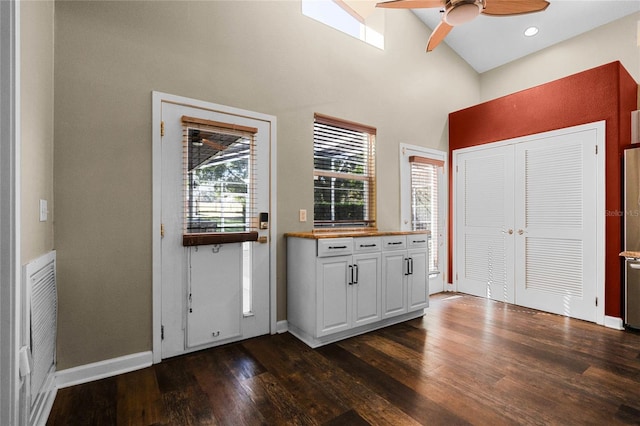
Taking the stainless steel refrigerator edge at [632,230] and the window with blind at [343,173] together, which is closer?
the stainless steel refrigerator edge at [632,230]

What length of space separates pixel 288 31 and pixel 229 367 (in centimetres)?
311

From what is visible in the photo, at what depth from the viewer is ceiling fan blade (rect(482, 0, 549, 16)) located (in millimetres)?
2484

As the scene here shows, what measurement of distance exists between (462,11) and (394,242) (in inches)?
81.0

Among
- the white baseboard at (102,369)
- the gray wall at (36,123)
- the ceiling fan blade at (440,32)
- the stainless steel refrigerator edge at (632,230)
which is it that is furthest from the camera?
the stainless steel refrigerator edge at (632,230)

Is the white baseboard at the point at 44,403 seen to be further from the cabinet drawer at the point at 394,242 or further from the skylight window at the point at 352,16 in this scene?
the skylight window at the point at 352,16

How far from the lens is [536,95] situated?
384 centimetres

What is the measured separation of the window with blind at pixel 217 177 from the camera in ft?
8.63

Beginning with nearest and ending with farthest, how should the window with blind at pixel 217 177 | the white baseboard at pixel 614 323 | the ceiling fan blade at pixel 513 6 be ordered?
the ceiling fan blade at pixel 513 6 < the window with blind at pixel 217 177 < the white baseboard at pixel 614 323

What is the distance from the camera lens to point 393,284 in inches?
128

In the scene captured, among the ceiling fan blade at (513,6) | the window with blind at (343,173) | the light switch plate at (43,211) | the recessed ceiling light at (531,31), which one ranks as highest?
the recessed ceiling light at (531,31)

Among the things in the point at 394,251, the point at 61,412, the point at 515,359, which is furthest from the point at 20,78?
the point at 515,359

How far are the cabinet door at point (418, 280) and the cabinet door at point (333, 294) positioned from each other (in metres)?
0.87

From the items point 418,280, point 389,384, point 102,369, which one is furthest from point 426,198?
point 102,369
